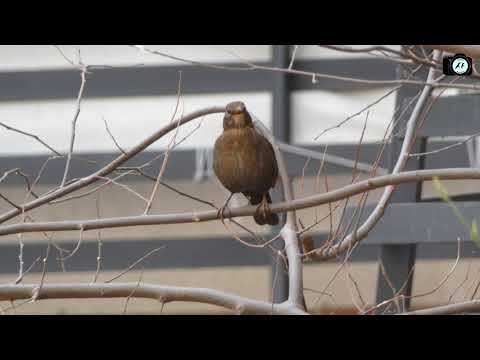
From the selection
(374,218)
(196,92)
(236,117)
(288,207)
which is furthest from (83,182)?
(196,92)

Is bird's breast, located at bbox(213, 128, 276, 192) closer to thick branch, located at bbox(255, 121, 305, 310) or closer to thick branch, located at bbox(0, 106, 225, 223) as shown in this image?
thick branch, located at bbox(255, 121, 305, 310)

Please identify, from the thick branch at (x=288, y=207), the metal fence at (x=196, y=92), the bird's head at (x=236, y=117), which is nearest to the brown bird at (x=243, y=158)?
the bird's head at (x=236, y=117)

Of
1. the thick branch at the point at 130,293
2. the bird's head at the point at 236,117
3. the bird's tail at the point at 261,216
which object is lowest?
the thick branch at the point at 130,293

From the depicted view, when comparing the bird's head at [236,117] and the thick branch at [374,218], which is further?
the bird's head at [236,117]

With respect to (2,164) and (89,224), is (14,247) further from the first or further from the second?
(89,224)

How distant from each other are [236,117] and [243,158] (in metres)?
0.13

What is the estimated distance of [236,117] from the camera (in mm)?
2709

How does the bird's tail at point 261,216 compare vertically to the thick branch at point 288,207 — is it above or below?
below

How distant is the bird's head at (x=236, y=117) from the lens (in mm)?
2693

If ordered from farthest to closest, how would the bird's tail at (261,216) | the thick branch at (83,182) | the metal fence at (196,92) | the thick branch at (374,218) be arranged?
the metal fence at (196,92), the bird's tail at (261,216), the thick branch at (374,218), the thick branch at (83,182)

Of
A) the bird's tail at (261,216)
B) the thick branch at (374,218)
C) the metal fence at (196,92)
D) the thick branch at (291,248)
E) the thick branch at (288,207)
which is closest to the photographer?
the thick branch at (288,207)

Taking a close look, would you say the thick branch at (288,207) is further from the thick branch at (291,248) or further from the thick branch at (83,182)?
the thick branch at (291,248)

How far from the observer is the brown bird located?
2.72 metres

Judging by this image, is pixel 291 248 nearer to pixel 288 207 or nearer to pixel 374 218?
pixel 374 218
